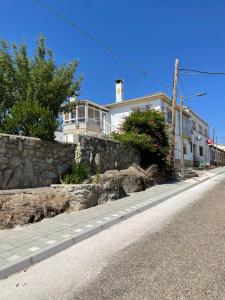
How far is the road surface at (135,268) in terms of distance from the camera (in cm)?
372

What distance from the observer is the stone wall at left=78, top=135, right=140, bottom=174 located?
1220cm

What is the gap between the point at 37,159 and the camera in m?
9.46

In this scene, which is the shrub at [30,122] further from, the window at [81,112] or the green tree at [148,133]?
the window at [81,112]

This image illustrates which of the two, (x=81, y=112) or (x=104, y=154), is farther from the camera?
(x=81, y=112)

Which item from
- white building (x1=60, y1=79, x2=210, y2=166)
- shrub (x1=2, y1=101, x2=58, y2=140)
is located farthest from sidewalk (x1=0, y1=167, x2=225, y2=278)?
white building (x1=60, y1=79, x2=210, y2=166)

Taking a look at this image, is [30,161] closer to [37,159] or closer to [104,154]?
[37,159]

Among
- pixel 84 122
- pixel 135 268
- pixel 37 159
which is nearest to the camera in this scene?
pixel 135 268

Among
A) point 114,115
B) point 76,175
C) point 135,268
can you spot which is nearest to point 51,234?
point 135,268

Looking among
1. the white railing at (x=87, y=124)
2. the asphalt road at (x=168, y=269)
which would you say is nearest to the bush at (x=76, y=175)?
the asphalt road at (x=168, y=269)

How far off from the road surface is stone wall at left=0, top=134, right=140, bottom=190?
3440 mm

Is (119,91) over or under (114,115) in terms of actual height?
over

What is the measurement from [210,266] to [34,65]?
12723mm

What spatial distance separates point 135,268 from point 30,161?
5719 mm

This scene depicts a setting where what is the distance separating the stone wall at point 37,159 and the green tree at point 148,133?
462 centimetres
